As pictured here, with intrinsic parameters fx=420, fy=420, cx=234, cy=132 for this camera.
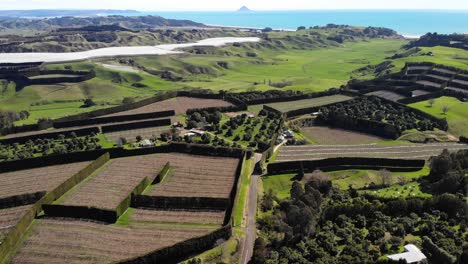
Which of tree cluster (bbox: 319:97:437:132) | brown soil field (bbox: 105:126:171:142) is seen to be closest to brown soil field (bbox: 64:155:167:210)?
brown soil field (bbox: 105:126:171:142)

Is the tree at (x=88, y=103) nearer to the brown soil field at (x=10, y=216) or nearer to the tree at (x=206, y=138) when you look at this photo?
the tree at (x=206, y=138)

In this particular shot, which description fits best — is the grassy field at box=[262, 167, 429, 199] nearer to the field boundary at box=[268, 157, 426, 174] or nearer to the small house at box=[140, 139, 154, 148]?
the field boundary at box=[268, 157, 426, 174]

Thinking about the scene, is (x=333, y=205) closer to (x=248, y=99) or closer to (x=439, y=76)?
(x=248, y=99)

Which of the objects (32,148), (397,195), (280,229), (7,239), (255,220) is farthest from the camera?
(32,148)

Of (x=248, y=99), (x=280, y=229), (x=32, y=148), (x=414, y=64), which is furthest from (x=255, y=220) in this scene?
(x=414, y=64)

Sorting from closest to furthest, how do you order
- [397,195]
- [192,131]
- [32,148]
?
1. [397,195]
2. [32,148]
3. [192,131]

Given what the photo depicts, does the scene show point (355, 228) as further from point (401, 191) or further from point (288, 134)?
point (288, 134)
